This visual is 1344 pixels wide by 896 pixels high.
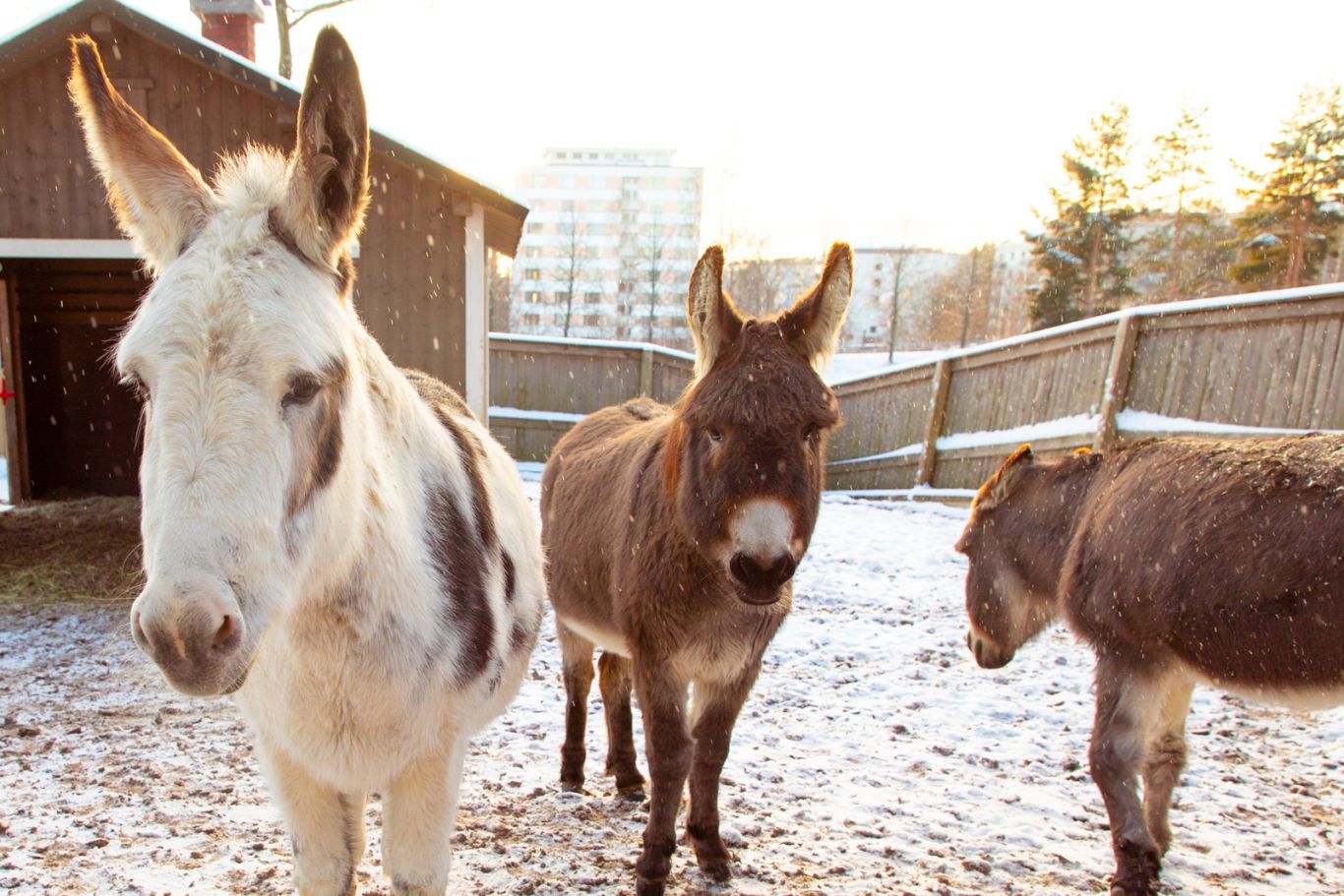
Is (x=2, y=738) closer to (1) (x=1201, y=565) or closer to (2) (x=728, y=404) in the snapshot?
(2) (x=728, y=404)

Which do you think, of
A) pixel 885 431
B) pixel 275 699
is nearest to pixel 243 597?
pixel 275 699

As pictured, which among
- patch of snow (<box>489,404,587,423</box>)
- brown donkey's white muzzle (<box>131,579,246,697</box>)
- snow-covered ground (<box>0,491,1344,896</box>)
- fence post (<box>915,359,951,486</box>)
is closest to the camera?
brown donkey's white muzzle (<box>131,579,246,697</box>)

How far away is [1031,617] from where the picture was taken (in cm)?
391

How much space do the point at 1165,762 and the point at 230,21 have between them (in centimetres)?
1171

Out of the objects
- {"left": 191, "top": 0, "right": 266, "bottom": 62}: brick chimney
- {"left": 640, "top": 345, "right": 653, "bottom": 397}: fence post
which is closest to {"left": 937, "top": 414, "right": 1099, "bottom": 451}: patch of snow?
{"left": 640, "top": 345, "right": 653, "bottom": 397}: fence post

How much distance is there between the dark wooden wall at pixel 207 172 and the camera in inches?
288

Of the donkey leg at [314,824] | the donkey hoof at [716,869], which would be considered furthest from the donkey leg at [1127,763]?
the donkey leg at [314,824]

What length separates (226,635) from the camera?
49.9 inches

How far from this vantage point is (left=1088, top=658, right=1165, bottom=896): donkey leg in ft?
9.42

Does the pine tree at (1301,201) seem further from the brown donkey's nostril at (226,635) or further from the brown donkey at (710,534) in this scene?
the brown donkey's nostril at (226,635)

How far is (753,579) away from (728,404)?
0.58 meters

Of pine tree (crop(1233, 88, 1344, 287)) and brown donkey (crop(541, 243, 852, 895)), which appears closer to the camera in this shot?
brown donkey (crop(541, 243, 852, 895))

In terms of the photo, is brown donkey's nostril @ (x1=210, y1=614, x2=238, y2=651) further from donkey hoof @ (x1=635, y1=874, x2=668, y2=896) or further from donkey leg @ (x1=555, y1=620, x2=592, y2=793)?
donkey leg @ (x1=555, y1=620, x2=592, y2=793)

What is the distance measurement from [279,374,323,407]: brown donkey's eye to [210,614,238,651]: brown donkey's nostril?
0.39 m
